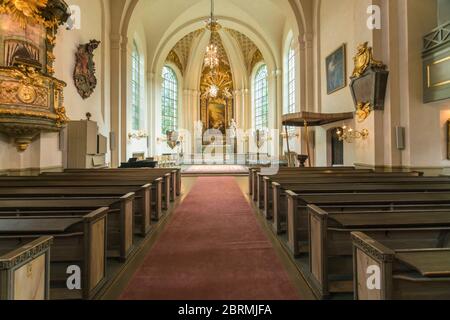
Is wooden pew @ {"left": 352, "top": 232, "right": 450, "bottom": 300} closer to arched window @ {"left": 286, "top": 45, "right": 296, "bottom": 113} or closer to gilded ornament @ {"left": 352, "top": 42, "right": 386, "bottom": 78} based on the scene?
gilded ornament @ {"left": 352, "top": 42, "right": 386, "bottom": 78}

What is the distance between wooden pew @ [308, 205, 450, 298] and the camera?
2.31 m

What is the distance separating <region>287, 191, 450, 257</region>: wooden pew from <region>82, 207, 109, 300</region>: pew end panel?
2.17 metres

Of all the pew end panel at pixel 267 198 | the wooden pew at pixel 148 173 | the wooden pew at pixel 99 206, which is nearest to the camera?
the wooden pew at pixel 99 206

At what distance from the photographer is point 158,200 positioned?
5316 millimetres

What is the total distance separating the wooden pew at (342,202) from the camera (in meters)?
3.27

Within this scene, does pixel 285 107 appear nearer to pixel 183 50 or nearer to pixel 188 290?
pixel 183 50

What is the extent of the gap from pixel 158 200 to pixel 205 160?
14.9m

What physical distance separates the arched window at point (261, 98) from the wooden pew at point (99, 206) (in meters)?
17.2

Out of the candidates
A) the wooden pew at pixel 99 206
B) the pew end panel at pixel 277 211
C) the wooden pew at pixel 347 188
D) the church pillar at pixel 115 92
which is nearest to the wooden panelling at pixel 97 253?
the wooden pew at pixel 99 206

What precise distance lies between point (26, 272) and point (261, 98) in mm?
20397

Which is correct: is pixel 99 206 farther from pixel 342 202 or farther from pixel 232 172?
pixel 232 172

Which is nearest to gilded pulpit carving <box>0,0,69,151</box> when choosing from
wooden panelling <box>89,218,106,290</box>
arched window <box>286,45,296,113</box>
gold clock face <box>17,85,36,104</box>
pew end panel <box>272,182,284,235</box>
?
gold clock face <box>17,85,36,104</box>

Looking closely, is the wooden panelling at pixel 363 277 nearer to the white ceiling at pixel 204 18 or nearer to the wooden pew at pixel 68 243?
the wooden pew at pixel 68 243

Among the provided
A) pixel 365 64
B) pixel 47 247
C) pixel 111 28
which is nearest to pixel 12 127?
pixel 47 247
